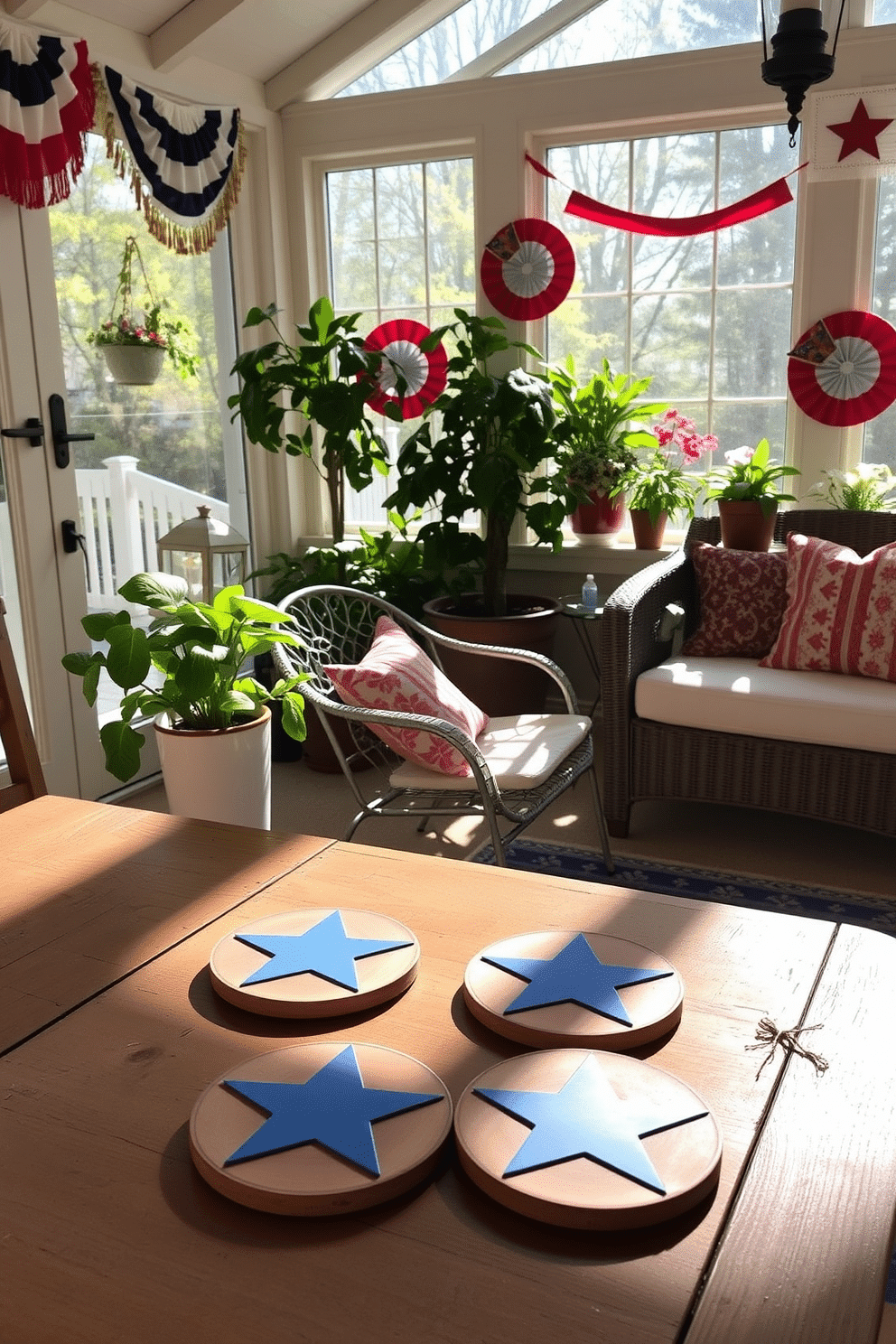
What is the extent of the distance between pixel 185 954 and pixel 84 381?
9.35 ft

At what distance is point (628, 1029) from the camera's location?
3.22 ft

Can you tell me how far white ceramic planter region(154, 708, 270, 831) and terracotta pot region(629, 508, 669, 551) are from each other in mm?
1870

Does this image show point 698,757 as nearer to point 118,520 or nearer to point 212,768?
point 212,768

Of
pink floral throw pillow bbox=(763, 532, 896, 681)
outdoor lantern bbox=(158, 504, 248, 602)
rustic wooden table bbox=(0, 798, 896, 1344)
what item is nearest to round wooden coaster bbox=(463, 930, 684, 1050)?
rustic wooden table bbox=(0, 798, 896, 1344)

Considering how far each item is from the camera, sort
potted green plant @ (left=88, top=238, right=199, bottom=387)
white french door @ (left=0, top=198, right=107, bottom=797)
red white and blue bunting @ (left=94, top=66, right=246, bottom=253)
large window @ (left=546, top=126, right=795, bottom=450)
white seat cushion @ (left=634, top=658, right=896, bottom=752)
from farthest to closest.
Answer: large window @ (left=546, top=126, right=795, bottom=450), potted green plant @ (left=88, top=238, right=199, bottom=387), red white and blue bunting @ (left=94, top=66, right=246, bottom=253), white french door @ (left=0, top=198, right=107, bottom=797), white seat cushion @ (left=634, top=658, right=896, bottom=752)

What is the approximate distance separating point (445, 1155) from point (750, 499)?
3006 mm

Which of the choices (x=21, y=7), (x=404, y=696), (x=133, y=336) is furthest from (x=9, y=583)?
(x=21, y=7)

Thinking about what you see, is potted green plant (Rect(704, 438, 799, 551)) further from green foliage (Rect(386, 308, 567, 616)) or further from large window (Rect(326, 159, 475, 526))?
large window (Rect(326, 159, 475, 526))

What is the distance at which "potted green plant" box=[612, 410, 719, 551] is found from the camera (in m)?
3.82

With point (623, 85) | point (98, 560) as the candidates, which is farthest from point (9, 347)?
point (623, 85)

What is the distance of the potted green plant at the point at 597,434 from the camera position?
3.97 metres

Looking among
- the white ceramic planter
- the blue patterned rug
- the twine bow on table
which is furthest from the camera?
the blue patterned rug

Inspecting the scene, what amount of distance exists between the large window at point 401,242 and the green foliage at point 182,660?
76.7 inches

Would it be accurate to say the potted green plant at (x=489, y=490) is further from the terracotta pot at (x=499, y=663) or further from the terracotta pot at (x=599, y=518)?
the terracotta pot at (x=599, y=518)
